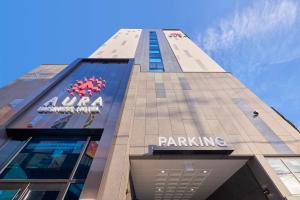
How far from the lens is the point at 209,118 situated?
45.7 feet

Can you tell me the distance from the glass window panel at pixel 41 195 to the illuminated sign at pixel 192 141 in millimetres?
5871

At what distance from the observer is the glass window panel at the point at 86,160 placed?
8969mm

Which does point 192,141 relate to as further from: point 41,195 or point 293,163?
point 41,195

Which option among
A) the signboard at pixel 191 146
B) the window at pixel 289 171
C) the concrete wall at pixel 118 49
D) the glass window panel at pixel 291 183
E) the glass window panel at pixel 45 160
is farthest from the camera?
the concrete wall at pixel 118 49

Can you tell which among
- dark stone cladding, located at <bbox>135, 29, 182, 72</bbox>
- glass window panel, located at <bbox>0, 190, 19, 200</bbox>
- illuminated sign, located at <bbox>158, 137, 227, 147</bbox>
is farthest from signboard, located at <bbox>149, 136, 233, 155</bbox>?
dark stone cladding, located at <bbox>135, 29, 182, 72</bbox>

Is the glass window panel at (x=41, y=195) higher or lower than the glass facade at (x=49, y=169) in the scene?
lower

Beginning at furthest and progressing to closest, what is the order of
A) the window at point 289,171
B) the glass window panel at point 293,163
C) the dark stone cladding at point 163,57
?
1. the dark stone cladding at point 163,57
2. the glass window panel at point 293,163
3. the window at point 289,171

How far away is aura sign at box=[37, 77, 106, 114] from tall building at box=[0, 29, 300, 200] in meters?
0.07

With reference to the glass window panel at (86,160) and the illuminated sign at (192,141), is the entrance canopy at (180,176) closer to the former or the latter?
the illuminated sign at (192,141)

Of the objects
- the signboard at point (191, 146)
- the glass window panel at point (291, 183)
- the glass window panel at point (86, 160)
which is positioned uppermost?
the signboard at point (191, 146)

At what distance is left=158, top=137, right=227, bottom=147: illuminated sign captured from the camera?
1111cm

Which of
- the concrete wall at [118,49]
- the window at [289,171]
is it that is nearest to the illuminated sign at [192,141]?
the window at [289,171]

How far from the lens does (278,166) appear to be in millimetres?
10305

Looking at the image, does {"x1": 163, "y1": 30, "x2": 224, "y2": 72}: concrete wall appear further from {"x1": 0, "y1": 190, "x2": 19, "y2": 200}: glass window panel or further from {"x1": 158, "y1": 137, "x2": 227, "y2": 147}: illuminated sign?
{"x1": 0, "y1": 190, "x2": 19, "y2": 200}: glass window panel
